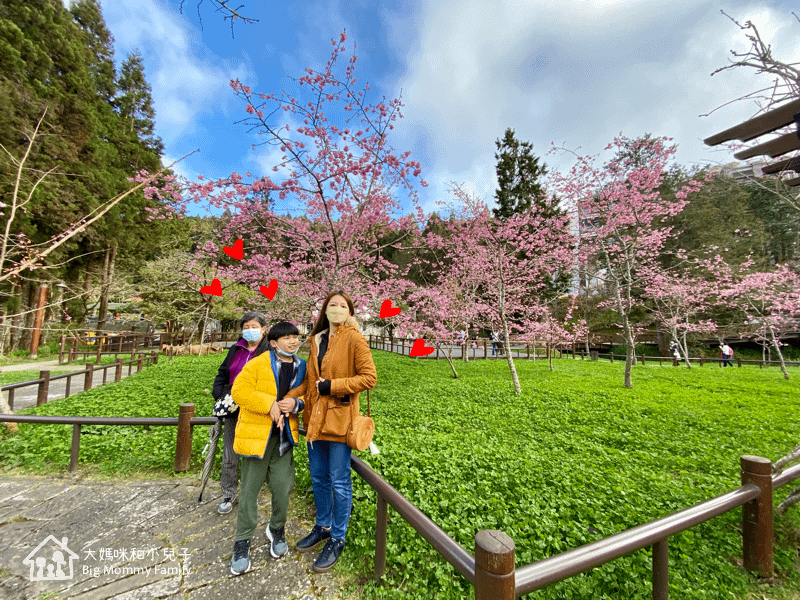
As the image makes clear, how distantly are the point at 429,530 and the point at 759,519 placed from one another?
2688 mm

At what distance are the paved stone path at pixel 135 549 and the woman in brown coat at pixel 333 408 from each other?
278 mm

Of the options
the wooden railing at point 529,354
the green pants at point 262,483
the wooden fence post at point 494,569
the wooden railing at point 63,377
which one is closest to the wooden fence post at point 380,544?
the green pants at point 262,483

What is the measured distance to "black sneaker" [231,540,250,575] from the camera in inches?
91.9

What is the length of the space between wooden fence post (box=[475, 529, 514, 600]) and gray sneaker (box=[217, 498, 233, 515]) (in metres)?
2.84

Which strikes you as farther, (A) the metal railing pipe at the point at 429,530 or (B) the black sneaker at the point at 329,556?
(B) the black sneaker at the point at 329,556

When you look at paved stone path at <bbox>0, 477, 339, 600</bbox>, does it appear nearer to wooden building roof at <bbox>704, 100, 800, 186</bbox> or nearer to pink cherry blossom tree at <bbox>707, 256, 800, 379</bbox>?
wooden building roof at <bbox>704, 100, 800, 186</bbox>

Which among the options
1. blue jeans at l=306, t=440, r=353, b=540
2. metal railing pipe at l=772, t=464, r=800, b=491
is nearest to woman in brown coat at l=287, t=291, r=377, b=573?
blue jeans at l=306, t=440, r=353, b=540

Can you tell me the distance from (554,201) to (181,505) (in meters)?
13.3

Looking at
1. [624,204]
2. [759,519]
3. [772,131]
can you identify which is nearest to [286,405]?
[759,519]

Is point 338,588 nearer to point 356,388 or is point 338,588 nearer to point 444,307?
point 356,388

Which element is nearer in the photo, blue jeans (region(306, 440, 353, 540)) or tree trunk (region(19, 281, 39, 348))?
blue jeans (region(306, 440, 353, 540))

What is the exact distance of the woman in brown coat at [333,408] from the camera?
7.57ft

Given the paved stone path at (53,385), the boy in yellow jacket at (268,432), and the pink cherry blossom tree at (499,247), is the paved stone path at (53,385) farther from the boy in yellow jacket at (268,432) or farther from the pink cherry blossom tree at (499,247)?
the pink cherry blossom tree at (499,247)

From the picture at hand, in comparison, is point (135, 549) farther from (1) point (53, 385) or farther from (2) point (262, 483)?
(1) point (53, 385)
